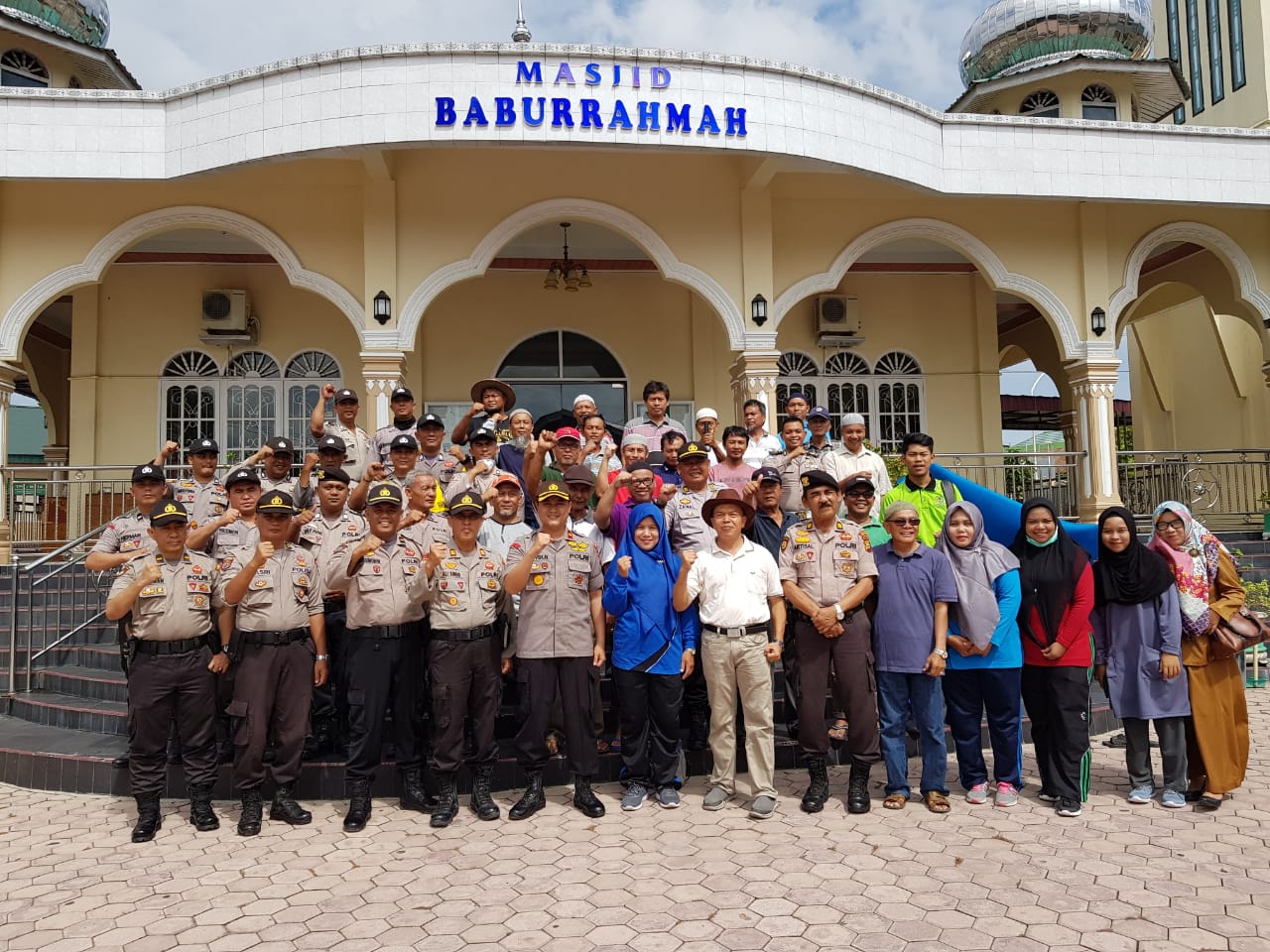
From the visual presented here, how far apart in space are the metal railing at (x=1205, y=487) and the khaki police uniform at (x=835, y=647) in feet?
25.5

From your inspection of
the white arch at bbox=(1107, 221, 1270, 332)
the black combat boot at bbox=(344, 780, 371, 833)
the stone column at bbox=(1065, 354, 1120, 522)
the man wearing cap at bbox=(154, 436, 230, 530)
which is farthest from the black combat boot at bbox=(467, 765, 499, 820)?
the white arch at bbox=(1107, 221, 1270, 332)

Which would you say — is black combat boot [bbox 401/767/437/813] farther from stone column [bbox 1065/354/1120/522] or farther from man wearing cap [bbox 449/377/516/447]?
stone column [bbox 1065/354/1120/522]

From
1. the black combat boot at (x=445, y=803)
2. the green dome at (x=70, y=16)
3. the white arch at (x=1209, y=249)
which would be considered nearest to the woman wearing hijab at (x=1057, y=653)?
the black combat boot at (x=445, y=803)

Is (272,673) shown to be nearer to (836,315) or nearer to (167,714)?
(167,714)

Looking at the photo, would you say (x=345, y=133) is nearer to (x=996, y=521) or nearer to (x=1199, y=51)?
(x=996, y=521)

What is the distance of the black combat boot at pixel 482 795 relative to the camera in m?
4.38

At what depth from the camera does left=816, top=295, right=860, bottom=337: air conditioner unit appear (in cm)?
1232

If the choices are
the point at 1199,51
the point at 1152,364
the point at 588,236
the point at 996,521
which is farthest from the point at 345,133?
the point at 1199,51

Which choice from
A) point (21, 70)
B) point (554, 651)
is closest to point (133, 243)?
point (21, 70)

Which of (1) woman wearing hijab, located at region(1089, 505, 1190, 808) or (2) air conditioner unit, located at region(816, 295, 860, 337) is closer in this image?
(1) woman wearing hijab, located at region(1089, 505, 1190, 808)

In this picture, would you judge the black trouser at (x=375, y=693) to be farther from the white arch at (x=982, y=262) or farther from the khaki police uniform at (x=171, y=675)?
the white arch at (x=982, y=262)

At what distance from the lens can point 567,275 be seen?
36.9ft

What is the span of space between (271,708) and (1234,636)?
476 centimetres

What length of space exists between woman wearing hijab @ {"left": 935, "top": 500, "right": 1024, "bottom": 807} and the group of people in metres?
0.01
